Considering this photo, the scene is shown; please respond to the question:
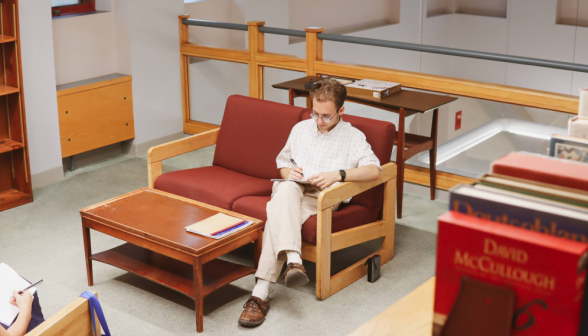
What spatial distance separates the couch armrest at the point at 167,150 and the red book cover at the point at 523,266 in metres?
2.98

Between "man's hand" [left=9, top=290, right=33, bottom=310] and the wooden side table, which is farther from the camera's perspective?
the wooden side table

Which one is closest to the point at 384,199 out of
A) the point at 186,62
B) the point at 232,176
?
the point at 232,176

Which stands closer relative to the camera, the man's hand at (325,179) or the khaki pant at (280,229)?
the khaki pant at (280,229)

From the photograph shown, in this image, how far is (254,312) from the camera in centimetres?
304

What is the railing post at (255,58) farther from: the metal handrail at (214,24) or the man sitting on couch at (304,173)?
the man sitting on couch at (304,173)

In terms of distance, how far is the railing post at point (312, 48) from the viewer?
4887mm

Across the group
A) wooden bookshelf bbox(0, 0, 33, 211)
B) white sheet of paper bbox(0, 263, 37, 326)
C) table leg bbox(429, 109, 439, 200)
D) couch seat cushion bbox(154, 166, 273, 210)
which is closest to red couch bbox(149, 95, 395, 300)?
couch seat cushion bbox(154, 166, 273, 210)

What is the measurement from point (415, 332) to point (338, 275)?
2.19 metres

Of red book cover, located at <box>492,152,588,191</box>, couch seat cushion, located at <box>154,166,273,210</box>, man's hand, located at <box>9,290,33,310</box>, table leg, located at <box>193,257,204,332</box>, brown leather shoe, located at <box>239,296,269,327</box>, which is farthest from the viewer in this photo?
couch seat cushion, located at <box>154,166,273,210</box>

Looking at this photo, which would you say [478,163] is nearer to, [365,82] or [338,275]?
[365,82]

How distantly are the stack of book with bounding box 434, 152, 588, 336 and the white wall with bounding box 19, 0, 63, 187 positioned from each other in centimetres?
430

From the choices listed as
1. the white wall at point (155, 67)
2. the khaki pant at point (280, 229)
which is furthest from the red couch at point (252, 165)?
the white wall at point (155, 67)

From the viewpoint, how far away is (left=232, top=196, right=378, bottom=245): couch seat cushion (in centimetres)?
321

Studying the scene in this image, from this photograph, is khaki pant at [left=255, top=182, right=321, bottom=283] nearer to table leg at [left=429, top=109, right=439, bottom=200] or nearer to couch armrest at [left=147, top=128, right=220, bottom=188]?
couch armrest at [left=147, top=128, right=220, bottom=188]
